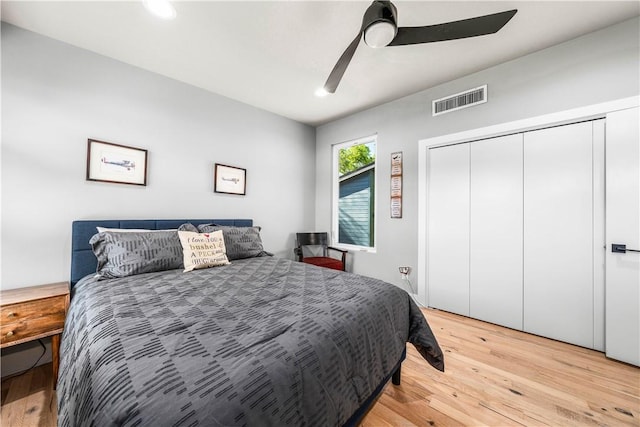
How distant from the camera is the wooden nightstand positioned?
61.9 inches

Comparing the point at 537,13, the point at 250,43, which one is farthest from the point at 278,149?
the point at 537,13

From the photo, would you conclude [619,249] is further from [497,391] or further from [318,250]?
[318,250]

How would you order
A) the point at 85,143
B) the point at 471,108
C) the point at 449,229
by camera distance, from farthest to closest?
the point at 449,229 → the point at 471,108 → the point at 85,143

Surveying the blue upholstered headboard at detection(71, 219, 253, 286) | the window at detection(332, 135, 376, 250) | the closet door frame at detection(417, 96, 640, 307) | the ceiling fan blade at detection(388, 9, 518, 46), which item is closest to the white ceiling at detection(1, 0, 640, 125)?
the ceiling fan blade at detection(388, 9, 518, 46)

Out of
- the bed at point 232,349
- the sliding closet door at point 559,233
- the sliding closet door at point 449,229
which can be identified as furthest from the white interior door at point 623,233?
the bed at point 232,349

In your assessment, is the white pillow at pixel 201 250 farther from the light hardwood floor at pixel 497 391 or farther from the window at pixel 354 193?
the window at pixel 354 193

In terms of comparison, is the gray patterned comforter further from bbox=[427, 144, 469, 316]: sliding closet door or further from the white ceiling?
the white ceiling

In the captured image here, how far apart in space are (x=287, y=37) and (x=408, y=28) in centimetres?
109

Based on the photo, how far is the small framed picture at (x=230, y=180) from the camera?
3.15 metres

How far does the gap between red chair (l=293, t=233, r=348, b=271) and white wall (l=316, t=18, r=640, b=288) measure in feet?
0.89

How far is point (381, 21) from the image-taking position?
143 cm

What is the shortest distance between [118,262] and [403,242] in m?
3.03

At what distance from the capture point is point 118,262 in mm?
1872

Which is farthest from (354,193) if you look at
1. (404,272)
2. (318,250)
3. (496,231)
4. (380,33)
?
(380,33)
